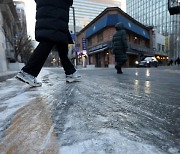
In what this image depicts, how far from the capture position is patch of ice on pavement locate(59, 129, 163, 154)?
71 centimetres

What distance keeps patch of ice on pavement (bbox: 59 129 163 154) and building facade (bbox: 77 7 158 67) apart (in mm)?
23960

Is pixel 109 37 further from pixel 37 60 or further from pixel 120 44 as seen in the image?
pixel 37 60

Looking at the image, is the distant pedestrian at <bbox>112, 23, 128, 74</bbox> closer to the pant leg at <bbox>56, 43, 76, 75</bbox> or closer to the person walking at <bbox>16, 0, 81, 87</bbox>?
the pant leg at <bbox>56, 43, 76, 75</bbox>

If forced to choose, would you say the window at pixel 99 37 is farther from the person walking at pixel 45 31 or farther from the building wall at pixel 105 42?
the person walking at pixel 45 31

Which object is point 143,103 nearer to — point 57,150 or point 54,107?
point 54,107

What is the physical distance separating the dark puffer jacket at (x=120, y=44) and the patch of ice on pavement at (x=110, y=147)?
5063 millimetres

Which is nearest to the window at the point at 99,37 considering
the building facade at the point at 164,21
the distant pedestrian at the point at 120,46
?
the distant pedestrian at the point at 120,46

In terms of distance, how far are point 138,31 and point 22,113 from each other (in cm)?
3187

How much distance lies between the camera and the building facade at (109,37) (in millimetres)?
25734

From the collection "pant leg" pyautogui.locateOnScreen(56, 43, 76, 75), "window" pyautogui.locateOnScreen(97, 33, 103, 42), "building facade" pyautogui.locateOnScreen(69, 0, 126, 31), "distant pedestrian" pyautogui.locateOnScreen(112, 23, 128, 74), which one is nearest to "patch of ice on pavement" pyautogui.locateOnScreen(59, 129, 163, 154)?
"pant leg" pyautogui.locateOnScreen(56, 43, 76, 75)

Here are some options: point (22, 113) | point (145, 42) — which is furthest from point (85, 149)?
point (145, 42)

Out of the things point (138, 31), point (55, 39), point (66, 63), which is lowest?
point (66, 63)

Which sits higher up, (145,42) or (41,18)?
(145,42)

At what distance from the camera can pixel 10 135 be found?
0.90 m
